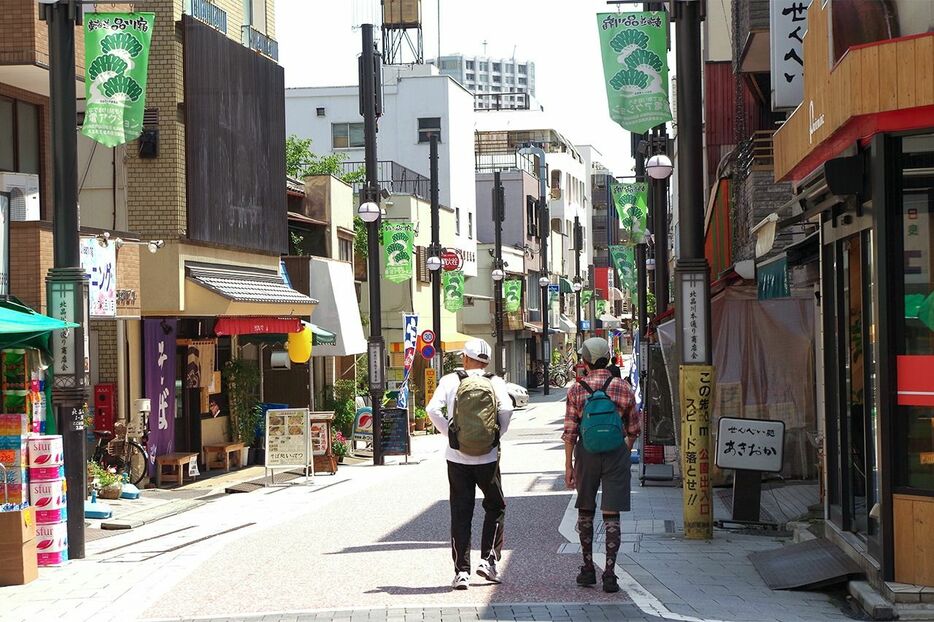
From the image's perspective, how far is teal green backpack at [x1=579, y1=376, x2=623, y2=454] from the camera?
1005cm

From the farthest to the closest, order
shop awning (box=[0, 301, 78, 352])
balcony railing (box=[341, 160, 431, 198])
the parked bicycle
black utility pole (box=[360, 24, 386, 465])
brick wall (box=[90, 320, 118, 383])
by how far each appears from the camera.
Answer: balcony railing (box=[341, 160, 431, 198]), black utility pole (box=[360, 24, 386, 465]), brick wall (box=[90, 320, 118, 383]), the parked bicycle, shop awning (box=[0, 301, 78, 352])

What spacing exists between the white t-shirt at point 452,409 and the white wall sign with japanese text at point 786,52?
271 inches

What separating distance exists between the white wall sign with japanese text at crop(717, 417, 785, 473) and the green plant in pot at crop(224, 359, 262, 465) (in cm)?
1532

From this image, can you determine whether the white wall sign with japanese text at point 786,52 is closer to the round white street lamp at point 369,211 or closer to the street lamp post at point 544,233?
the round white street lamp at point 369,211

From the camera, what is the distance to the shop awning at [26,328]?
12.3 meters

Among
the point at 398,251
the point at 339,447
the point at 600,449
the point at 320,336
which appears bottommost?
the point at 339,447

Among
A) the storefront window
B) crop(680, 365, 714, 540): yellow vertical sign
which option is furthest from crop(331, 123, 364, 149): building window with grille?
the storefront window

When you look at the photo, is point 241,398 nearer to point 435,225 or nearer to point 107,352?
point 107,352

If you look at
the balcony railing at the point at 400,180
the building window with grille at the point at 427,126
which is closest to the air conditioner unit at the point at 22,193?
the balcony railing at the point at 400,180

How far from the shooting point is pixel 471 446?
10.2 m

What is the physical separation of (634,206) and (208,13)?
14.6m

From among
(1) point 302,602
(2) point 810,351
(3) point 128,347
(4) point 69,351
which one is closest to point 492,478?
(1) point 302,602

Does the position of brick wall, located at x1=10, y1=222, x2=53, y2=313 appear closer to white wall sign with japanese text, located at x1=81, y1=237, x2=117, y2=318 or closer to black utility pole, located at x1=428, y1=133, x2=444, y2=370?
white wall sign with japanese text, located at x1=81, y1=237, x2=117, y2=318

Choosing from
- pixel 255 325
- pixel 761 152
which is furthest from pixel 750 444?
pixel 255 325
